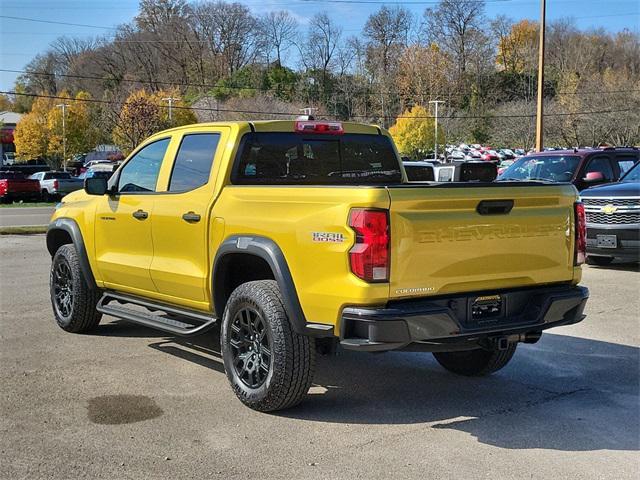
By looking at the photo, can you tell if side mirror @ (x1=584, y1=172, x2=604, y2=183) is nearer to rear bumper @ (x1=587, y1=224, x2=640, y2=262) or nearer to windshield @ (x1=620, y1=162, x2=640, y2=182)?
windshield @ (x1=620, y1=162, x2=640, y2=182)

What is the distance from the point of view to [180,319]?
20.5ft

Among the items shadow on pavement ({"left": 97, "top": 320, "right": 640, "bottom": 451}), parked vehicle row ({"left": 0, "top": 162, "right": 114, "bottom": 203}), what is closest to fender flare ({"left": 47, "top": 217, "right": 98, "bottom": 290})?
shadow on pavement ({"left": 97, "top": 320, "right": 640, "bottom": 451})

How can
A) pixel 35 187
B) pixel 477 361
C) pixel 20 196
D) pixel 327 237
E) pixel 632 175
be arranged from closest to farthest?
1. pixel 327 237
2. pixel 477 361
3. pixel 632 175
4. pixel 20 196
5. pixel 35 187

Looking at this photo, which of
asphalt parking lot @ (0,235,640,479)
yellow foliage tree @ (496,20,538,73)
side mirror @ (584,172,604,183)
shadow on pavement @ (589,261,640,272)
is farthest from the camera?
yellow foliage tree @ (496,20,538,73)

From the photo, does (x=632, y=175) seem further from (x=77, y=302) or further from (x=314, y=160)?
(x=77, y=302)

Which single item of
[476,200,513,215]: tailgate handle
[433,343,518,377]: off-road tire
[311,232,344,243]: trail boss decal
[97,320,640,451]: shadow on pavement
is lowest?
[97,320,640,451]: shadow on pavement

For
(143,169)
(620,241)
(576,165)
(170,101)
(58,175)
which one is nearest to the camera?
(143,169)

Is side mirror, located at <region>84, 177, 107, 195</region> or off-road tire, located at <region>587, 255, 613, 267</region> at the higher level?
side mirror, located at <region>84, 177, 107, 195</region>

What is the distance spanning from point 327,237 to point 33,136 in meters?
66.0

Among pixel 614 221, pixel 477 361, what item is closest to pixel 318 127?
pixel 477 361

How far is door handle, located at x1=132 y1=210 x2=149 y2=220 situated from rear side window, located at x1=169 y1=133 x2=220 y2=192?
329 millimetres

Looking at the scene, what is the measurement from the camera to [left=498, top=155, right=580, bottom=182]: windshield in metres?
13.4

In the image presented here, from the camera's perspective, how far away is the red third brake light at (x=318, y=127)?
5.84m

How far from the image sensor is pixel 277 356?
4590 mm
